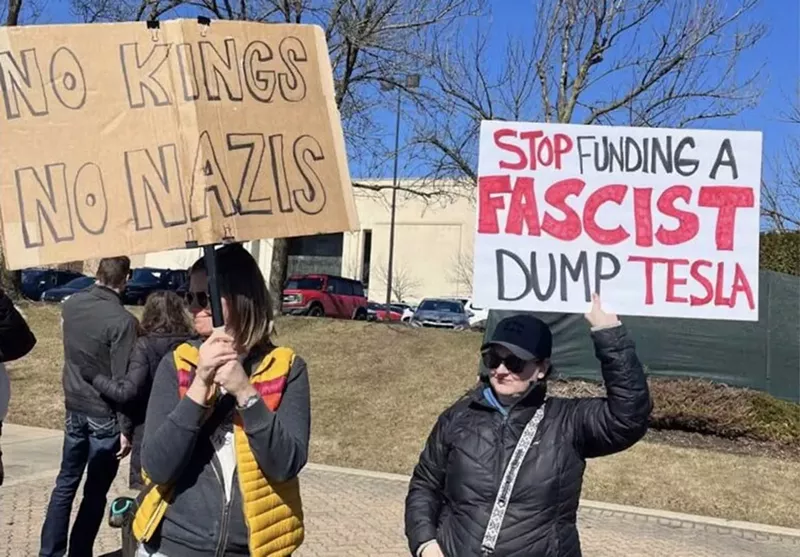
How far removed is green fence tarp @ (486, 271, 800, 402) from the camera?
12367mm

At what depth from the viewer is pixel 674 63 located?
54.8 ft

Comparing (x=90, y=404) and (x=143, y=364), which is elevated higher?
(x=143, y=364)

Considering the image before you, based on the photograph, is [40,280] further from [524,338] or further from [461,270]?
[524,338]

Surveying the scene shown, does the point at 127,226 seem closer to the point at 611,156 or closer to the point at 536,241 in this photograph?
the point at 536,241

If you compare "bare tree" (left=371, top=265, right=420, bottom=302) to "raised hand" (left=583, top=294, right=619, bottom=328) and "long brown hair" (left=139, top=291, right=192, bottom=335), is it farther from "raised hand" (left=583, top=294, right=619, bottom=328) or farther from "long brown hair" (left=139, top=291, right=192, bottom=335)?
"raised hand" (left=583, top=294, right=619, bottom=328)

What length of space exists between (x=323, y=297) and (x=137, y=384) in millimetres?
23388

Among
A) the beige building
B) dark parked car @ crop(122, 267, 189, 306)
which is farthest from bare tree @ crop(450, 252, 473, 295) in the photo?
dark parked car @ crop(122, 267, 189, 306)

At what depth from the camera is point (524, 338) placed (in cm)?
291

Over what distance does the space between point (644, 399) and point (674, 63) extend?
15.3m

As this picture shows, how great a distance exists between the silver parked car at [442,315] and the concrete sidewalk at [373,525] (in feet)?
72.6

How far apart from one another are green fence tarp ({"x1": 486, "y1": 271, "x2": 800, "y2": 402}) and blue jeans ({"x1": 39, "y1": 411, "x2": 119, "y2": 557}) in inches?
312

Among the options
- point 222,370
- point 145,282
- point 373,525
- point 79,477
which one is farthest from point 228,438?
point 145,282

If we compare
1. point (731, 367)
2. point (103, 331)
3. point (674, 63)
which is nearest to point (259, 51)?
point (103, 331)

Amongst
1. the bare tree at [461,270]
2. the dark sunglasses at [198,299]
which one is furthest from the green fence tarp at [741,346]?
the bare tree at [461,270]
